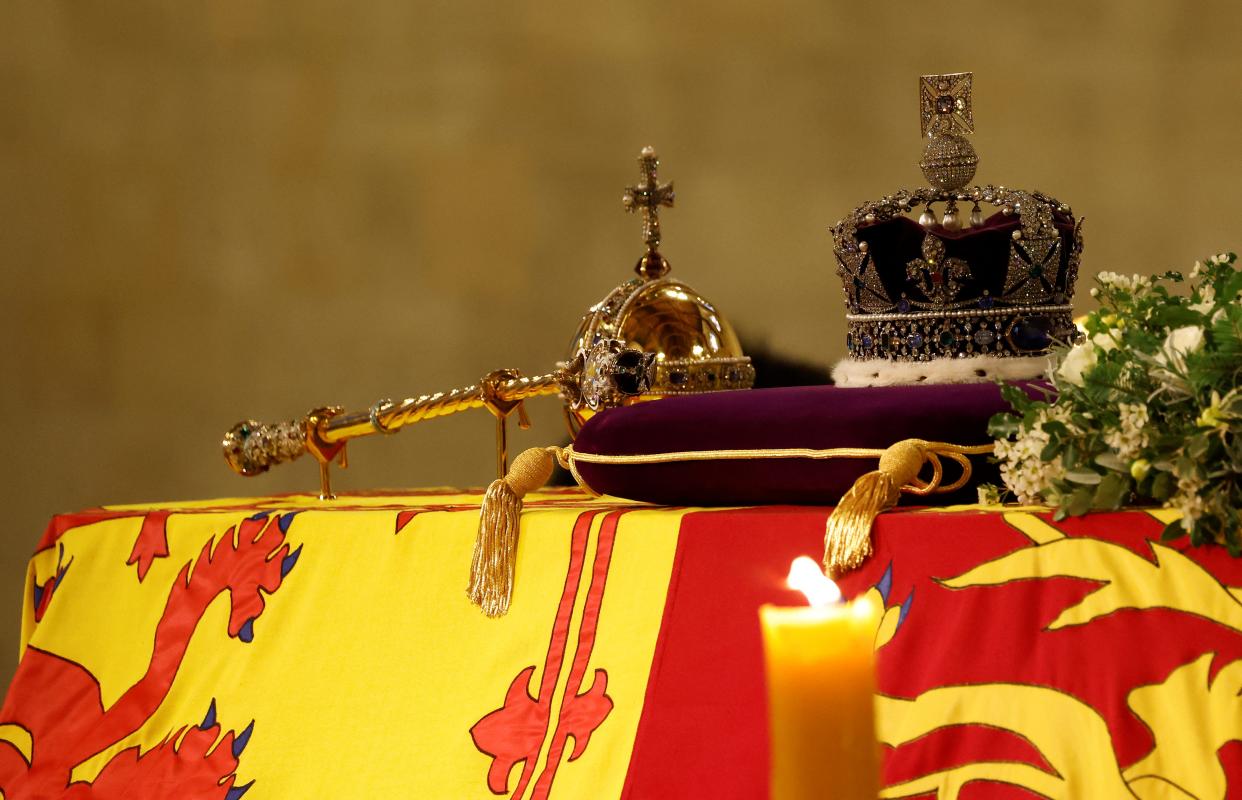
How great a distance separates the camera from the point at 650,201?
7.30ft

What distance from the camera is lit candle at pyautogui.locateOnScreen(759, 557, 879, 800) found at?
1.45 feet

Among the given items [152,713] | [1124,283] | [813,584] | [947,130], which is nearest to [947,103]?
[947,130]

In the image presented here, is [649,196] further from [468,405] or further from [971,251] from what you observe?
[971,251]

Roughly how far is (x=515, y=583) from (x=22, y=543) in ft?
7.34

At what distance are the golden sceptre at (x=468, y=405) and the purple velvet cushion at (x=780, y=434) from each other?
13.0 inches

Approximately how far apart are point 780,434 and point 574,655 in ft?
0.85

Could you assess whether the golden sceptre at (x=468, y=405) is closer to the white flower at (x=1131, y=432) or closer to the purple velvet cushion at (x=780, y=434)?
the purple velvet cushion at (x=780, y=434)

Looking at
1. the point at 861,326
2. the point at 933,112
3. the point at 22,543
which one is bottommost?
the point at 22,543

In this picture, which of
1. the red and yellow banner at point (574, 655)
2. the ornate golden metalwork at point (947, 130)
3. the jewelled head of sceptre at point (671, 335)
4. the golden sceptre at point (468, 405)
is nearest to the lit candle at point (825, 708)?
the red and yellow banner at point (574, 655)

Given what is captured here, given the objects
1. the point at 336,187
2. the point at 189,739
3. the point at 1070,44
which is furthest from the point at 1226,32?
the point at 189,739

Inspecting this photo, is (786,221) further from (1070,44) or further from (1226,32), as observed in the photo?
(1226,32)

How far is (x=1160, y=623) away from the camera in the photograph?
1023 mm

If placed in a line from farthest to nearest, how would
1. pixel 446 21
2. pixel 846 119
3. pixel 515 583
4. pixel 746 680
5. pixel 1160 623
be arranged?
pixel 446 21
pixel 846 119
pixel 515 583
pixel 746 680
pixel 1160 623

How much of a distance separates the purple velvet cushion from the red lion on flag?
43cm
